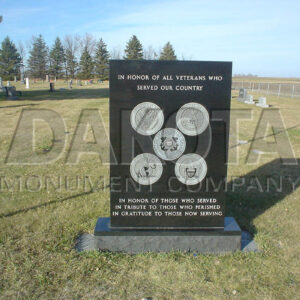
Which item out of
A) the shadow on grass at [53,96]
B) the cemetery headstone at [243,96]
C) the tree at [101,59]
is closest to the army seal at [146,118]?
the shadow on grass at [53,96]

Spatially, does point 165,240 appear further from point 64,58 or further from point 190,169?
point 64,58

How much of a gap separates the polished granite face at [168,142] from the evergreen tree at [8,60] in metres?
72.3

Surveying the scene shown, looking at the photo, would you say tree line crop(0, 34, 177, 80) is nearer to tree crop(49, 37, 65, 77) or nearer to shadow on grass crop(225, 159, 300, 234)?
tree crop(49, 37, 65, 77)

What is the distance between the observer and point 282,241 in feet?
14.4

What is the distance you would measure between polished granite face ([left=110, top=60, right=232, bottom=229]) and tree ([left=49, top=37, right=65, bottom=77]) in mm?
85131

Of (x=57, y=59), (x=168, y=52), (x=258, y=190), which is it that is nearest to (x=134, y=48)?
(x=168, y=52)

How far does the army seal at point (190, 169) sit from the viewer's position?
158 inches

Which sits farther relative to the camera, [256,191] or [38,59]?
[38,59]

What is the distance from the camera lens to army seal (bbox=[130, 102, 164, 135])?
12.6 ft

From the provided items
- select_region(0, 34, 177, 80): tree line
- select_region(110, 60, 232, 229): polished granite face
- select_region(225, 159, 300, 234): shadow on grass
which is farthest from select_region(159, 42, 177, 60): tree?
select_region(110, 60, 232, 229): polished granite face

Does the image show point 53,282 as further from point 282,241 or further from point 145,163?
point 282,241

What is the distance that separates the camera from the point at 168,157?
400cm

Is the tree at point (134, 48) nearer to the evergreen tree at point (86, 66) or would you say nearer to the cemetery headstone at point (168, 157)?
the evergreen tree at point (86, 66)

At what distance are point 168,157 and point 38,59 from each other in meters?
91.1
